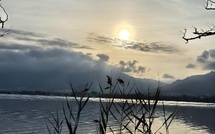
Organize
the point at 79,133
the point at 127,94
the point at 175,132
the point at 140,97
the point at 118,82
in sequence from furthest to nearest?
the point at 175,132 < the point at 79,133 < the point at 140,97 < the point at 127,94 < the point at 118,82

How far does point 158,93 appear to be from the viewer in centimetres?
621

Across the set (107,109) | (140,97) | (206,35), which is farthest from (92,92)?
(206,35)

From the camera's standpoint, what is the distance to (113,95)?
5.54 meters

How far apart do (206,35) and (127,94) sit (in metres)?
1.59

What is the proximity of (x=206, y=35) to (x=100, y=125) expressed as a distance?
7.04 ft

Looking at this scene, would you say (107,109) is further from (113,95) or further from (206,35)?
(206,35)

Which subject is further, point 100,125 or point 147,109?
point 147,109

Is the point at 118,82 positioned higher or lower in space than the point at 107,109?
higher

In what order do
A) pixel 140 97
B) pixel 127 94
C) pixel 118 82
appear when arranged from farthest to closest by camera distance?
pixel 140 97
pixel 127 94
pixel 118 82

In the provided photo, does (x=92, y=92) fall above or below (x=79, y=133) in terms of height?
above

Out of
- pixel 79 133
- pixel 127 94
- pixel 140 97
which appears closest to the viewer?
pixel 127 94

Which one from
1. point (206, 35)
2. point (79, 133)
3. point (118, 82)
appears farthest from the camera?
point (79, 133)

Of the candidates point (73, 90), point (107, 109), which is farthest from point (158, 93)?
point (73, 90)

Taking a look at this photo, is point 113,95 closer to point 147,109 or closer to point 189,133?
point 147,109
